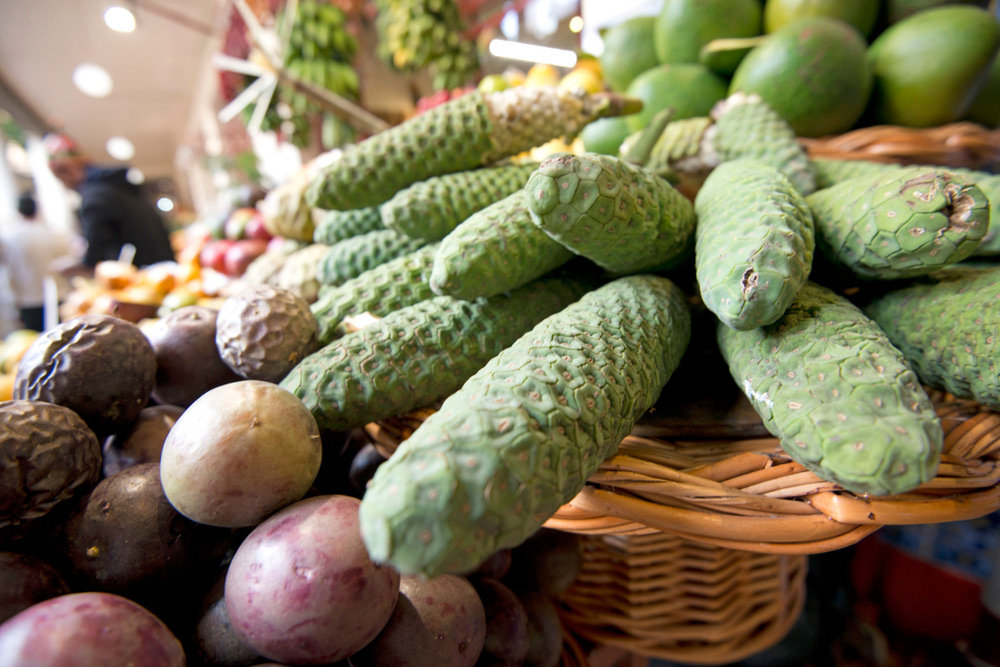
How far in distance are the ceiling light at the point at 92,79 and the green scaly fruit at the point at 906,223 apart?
5563 mm

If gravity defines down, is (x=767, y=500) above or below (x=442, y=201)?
below

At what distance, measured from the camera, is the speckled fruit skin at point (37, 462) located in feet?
1.15

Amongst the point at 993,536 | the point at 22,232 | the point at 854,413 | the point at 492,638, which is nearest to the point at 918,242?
the point at 854,413

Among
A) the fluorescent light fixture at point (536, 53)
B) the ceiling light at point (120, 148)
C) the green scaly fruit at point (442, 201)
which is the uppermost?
the ceiling light at point (120, 148)

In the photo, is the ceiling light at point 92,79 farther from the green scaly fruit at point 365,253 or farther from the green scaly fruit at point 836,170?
the green scaly fruit at point 836,170

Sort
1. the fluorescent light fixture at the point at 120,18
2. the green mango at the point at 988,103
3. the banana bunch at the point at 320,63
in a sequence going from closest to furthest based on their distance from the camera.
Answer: the green mango at the point at 988,103
the banana bunch at the point at 320,63
the fluorescent light fixture at the point at 120,18

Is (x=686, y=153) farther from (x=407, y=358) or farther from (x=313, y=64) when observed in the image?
(x=313, y=64)

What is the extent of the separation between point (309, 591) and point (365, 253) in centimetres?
45

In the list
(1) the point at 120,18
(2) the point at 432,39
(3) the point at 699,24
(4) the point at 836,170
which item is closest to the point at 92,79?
(1) the point at 120,18

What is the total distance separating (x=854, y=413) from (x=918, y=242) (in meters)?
0.20

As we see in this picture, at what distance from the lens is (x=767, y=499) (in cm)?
37

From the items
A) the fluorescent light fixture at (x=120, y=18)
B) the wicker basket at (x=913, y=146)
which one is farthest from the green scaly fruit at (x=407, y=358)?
the fluorescent light fixture at (x=120, y=18)

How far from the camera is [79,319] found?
479 millimetres

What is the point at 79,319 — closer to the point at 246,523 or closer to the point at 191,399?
the point at 191,399
